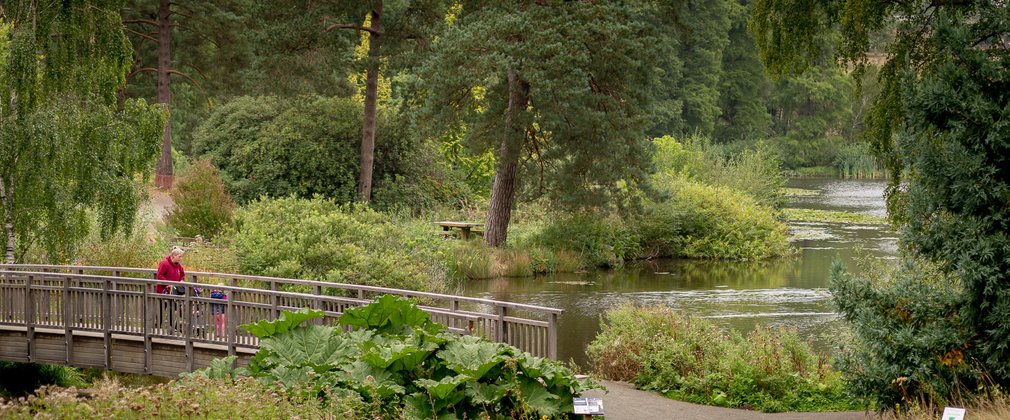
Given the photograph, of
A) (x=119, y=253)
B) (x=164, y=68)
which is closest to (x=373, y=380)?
(x=119, y=253)

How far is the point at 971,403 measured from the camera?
439 inches

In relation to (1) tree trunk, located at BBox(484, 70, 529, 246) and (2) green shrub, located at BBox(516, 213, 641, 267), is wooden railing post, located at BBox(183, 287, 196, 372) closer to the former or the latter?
(1) tree trunk, located at BBox(484, 70, 529, 246)

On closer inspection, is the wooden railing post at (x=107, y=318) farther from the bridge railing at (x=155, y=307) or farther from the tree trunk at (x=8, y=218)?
the tree trunk at (x=8, y=218)

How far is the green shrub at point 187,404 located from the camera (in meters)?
8.84

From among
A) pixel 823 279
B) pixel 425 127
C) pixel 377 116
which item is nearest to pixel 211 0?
pixel 377 116

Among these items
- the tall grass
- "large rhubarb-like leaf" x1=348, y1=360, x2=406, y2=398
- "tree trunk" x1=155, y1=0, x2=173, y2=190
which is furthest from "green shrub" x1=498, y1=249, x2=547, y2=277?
the tall grass

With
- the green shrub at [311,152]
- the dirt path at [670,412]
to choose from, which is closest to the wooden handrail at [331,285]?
the dirt path at [670,412]

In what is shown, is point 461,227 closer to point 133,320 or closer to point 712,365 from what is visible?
point 133,320

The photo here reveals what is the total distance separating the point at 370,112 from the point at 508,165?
4.45 meters

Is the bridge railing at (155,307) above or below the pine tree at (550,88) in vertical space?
below

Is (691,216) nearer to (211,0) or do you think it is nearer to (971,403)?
(211,0)

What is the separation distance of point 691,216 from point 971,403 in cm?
2607

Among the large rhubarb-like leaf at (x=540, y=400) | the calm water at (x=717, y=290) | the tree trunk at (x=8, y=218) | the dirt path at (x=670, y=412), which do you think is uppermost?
the tree trunk at (x=8, y=218)

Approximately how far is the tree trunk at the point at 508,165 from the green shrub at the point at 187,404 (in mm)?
20958
